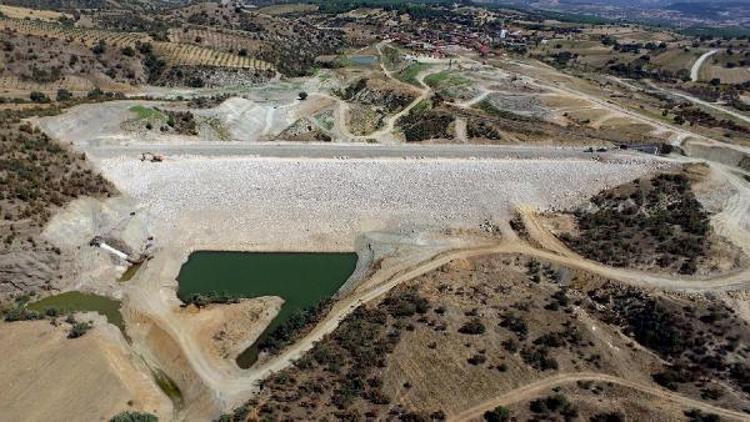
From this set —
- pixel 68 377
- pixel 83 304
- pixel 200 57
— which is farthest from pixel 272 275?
pixel 200 57

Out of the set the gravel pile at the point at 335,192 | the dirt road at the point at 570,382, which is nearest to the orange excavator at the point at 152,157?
the gravel pile at the point at 335,192

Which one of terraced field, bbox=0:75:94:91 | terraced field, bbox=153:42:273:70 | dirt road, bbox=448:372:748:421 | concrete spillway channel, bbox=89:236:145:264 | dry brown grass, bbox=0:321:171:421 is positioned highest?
terraced field, bbox=153:42:273:70

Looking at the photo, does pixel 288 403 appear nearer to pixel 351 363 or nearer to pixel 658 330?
pixel 351 363

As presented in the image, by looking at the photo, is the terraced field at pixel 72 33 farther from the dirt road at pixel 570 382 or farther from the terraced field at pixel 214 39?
the dirt road at pixel 570 382

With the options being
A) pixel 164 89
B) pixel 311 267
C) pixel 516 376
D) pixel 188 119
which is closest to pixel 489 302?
pixel 516 376

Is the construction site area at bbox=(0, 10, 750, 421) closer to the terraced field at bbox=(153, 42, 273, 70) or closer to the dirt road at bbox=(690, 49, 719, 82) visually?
the terraced field at bbox=(153, 42, 273, 70)

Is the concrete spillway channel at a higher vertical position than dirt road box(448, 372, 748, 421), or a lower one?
higher

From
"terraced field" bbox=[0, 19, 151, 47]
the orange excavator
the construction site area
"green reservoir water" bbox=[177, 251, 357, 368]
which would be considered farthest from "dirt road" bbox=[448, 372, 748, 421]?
"terraced field" bbox=[0, 19, 151, 47]
